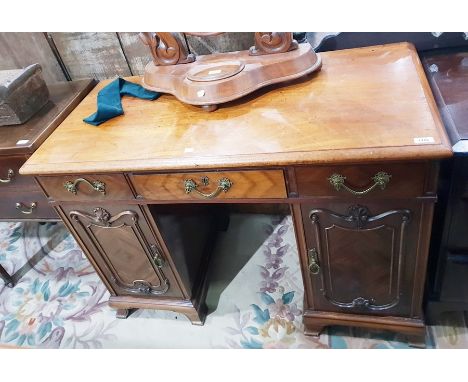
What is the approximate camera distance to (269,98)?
3.22 feet

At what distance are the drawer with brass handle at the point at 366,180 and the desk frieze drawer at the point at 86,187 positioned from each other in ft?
1.48

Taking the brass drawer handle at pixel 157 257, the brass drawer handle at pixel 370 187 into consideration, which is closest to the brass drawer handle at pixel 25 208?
the brass drawer handle at pixel 157 257

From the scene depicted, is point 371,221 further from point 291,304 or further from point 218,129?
point 291,304

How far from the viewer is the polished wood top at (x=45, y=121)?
1133mm

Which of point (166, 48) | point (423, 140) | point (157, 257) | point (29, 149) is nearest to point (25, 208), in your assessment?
point (29, 149)

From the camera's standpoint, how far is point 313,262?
101cm

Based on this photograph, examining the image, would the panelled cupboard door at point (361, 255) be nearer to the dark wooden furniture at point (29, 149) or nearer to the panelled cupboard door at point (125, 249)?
the panelled cupboard door at point (125, 249)

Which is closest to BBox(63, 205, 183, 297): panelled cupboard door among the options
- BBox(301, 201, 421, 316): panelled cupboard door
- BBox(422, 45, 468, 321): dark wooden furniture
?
BBox(301, 201, 421, 316): panelled cupboard door

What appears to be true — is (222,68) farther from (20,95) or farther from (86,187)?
(20,95)

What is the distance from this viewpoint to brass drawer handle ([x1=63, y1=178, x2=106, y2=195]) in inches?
38.3

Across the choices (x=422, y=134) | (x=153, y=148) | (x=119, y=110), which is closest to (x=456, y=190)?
(x=422, y=134)

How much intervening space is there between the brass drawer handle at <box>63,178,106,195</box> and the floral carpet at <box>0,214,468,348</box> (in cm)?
64

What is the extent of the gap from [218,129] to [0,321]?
4.14ft
